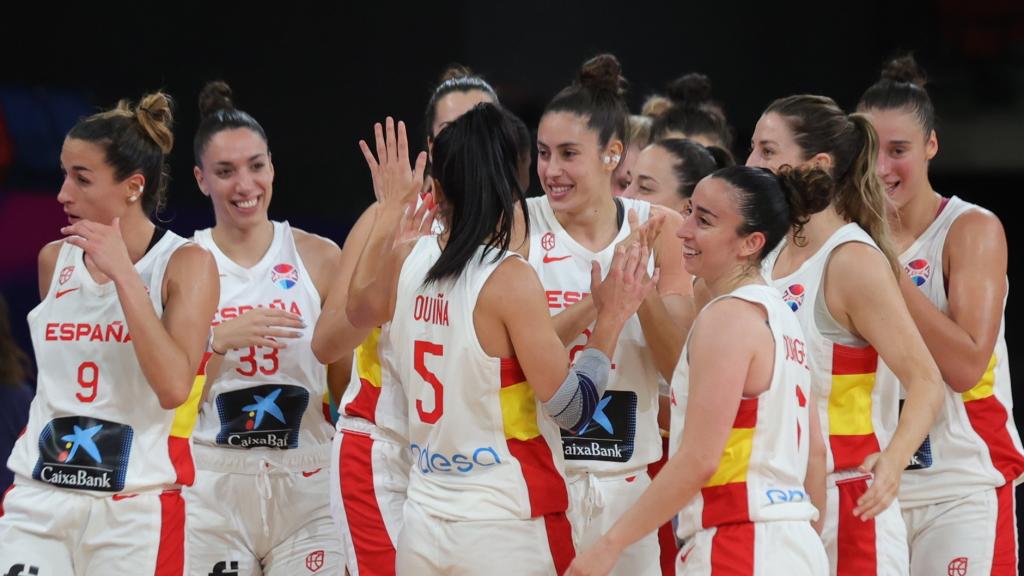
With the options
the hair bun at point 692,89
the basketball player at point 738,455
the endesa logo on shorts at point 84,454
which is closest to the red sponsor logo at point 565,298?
the basketball player at point 738,455

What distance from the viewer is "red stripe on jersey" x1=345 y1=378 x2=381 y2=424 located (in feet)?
14.1

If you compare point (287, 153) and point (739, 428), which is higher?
point (287, 153)

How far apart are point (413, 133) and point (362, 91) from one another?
1.55 ft

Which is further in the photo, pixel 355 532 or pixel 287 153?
pixel 287 153

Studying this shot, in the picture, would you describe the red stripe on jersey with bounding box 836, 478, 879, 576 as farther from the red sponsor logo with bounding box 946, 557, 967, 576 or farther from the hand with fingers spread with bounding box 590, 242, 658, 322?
the hand with fingers spread with bounding box 590, 242, 658, 322

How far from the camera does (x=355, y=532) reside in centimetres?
423

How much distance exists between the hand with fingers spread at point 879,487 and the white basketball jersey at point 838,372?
1.03 ft

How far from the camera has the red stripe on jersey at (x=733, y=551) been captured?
319cm

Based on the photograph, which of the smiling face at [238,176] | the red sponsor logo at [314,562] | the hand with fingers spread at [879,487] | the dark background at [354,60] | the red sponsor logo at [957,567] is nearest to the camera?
the hand with fingers spread at [879,487]

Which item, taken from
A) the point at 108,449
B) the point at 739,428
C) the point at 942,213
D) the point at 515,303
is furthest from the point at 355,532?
the point at 942,213

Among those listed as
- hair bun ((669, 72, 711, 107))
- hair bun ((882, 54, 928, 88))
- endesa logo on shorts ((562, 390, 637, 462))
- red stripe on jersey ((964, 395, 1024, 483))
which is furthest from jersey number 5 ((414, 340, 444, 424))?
hair bun ((669, 72, 711, 107))

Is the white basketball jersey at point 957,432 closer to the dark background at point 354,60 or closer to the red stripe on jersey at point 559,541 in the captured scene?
the red stripe on jersey at point 559,541

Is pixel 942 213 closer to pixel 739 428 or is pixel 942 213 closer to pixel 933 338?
pixel 933 338

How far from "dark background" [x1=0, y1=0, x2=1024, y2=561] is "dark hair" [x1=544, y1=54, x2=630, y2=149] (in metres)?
4.53
